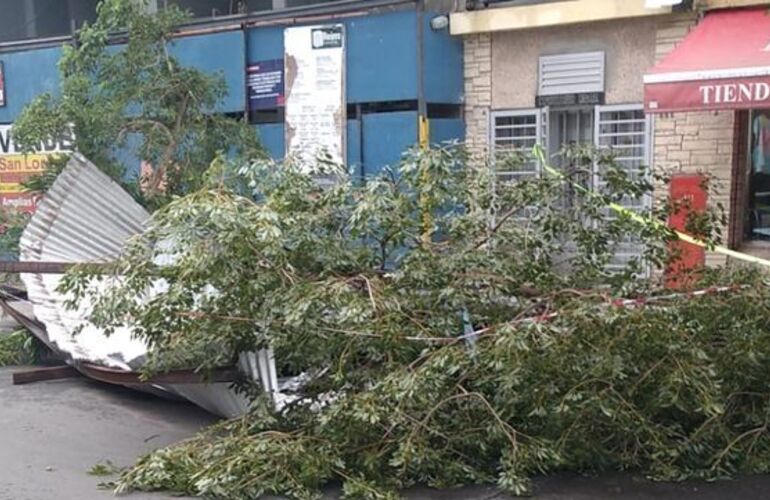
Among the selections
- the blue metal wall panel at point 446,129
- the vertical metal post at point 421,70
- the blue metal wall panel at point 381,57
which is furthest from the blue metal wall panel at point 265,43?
the blue metal wall panel at point 446,129

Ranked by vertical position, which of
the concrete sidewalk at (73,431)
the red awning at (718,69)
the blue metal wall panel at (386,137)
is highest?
the red awning at (718,69)

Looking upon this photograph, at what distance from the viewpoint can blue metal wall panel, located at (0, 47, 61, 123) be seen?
14727 mm

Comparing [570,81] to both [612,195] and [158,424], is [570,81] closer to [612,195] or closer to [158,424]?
[612,195]

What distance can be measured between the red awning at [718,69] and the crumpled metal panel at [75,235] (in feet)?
16.0

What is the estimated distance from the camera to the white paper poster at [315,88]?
475 inches

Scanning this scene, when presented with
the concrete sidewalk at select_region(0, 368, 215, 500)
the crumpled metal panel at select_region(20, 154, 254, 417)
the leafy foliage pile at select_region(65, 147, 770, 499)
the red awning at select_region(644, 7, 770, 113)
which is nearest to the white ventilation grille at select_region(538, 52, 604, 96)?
the red awning at select_region(644, 7, 770, 113)

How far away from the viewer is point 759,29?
935 cm

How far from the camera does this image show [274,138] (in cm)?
1266

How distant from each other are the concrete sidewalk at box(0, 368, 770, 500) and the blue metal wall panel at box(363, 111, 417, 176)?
15.7ft

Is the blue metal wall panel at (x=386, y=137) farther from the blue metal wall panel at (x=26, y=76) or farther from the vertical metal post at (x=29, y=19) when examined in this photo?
the vertical metal post at (x=29, y=19)

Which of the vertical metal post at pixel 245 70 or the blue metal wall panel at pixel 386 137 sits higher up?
the vertical metal post at pixel 245 70

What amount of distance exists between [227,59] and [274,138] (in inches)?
50.2

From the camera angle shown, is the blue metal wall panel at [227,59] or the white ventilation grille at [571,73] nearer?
the white ventilation grille at [571,73]

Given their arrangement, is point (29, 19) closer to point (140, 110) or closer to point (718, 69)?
point (140, 110)
